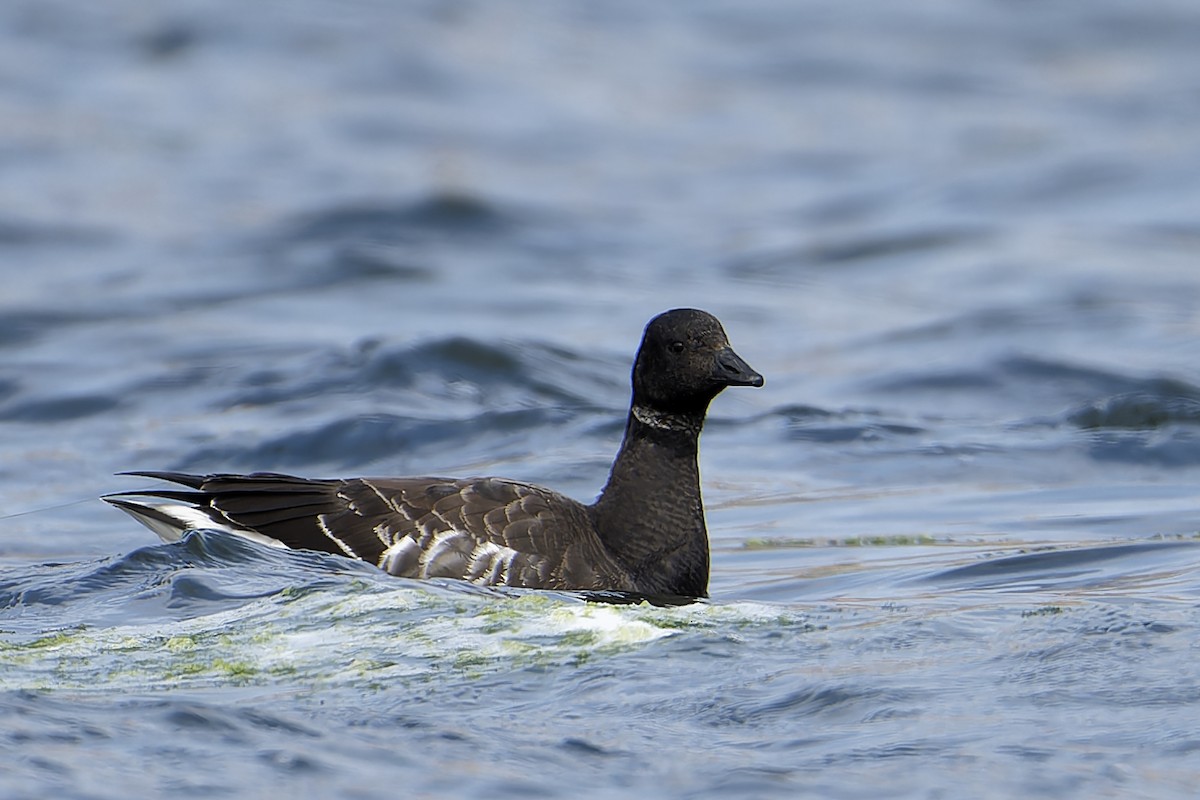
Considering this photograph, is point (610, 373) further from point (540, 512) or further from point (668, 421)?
point (540, 512)

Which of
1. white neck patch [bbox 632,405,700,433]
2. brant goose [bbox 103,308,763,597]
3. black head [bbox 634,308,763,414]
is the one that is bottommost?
brant goose [bbox 103,308,763,597]

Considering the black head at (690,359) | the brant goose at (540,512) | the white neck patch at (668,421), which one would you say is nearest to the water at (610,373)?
the brant goose at (540,512)

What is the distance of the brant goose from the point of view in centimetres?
839

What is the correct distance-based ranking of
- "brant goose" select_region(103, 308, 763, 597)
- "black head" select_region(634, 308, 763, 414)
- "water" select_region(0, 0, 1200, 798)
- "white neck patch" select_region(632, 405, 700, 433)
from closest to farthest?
"water" select_region(0, 0, 1200, 798) < "brant goose" select_region(103, 308, 763, 597) < "black head" select_region(634, 308, 763, 414) < "white neck patch" select_region(632, 405, 700, 433)

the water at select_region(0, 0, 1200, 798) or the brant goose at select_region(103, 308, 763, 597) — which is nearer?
the water at select_region(0, 0, 1200, 798)

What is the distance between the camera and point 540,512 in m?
8.57

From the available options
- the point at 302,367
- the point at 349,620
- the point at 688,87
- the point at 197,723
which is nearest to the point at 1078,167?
the point at 688,87

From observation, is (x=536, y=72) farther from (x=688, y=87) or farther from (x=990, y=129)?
(x=990, y=129)

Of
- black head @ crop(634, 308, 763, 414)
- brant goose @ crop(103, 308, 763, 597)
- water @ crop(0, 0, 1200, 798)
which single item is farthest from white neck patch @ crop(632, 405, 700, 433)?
water @ crop(0, 0, 1200, 798)

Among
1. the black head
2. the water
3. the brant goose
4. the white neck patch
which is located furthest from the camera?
the white neck patch

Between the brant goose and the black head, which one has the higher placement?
the black head

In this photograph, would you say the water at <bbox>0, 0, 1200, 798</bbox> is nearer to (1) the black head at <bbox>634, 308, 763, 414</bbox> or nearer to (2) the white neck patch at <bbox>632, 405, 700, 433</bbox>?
(2) the white neck patch at <bbox>632, 405, 700, 433</bbox>

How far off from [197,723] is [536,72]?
71.8 feet

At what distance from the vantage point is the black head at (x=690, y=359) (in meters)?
8.64
